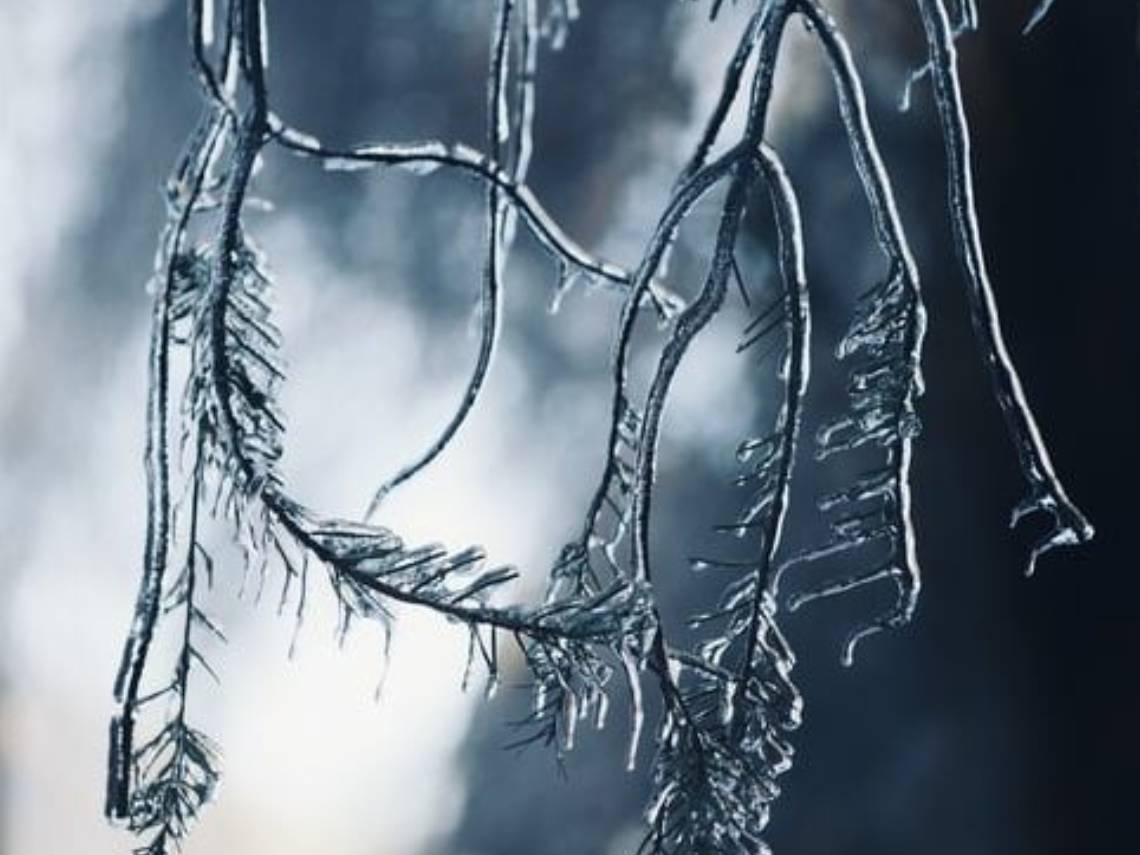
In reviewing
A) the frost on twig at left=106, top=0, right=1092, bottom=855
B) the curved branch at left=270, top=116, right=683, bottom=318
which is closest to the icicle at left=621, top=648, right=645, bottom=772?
the frost on twig at left=106, top=0, right=1092, bottom=855

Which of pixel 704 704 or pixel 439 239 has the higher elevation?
pixel 439 239

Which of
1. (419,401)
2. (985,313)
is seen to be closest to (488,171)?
(419,401)

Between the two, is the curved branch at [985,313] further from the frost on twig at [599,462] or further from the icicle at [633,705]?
the icicle at [633,705]

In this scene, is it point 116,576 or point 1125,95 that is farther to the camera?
point 1125,95

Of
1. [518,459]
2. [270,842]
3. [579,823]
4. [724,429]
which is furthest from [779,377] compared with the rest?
[270,842]

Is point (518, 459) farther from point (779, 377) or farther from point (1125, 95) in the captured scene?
point (1125, 95)

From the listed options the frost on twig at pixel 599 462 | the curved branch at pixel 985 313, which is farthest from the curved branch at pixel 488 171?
the curved branch at pixel 985 313
